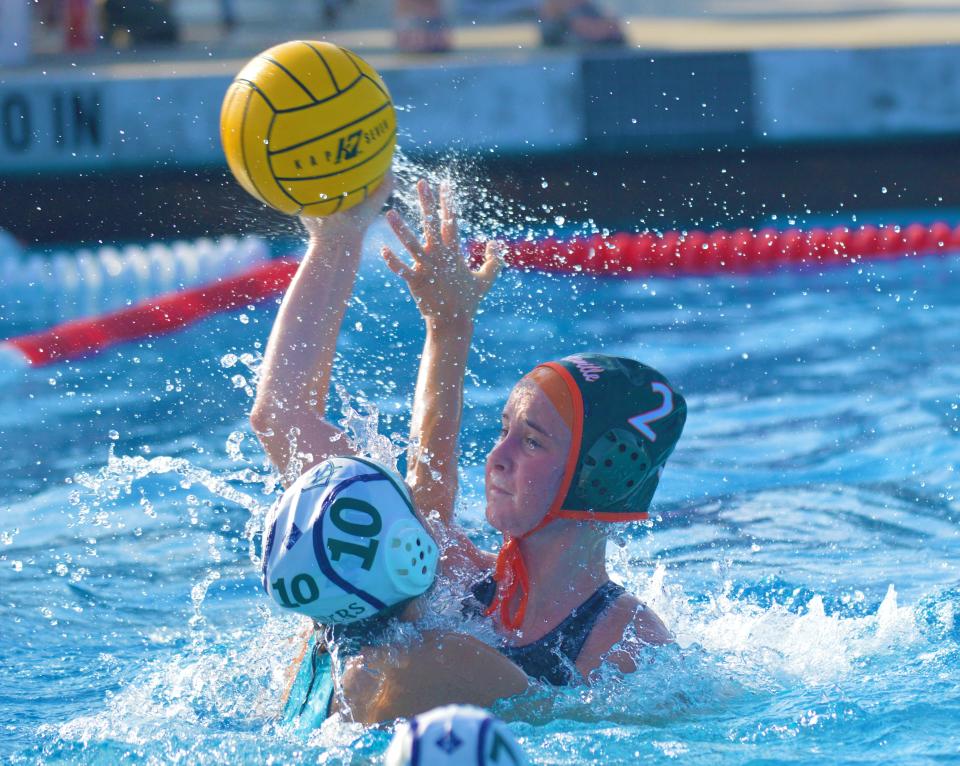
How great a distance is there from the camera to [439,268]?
8.82ft

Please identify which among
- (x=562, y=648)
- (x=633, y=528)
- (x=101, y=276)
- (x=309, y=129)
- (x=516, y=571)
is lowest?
(x=633, y=528)

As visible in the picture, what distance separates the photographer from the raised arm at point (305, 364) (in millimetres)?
2635

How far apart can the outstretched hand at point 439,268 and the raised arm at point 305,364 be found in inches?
4.9

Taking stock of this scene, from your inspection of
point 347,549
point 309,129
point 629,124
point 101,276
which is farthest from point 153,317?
point 347,549

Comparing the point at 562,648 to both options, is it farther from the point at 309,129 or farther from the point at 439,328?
the point at 309,129

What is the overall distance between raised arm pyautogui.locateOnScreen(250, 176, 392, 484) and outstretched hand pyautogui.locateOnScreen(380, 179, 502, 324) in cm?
12

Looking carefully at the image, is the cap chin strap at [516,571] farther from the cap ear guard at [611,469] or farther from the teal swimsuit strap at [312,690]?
the teal swimsuit strap at [312,690]

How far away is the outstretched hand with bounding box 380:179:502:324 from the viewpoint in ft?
8.73

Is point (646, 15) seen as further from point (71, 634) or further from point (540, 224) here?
point (71, 634)

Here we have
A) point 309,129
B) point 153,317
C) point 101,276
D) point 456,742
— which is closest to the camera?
point 456,742

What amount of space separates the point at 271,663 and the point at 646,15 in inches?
373

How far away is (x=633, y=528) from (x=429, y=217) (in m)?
1.72

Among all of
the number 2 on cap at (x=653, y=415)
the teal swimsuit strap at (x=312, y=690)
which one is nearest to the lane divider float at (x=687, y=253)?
the number 2 on cap at (x=653, y=415)

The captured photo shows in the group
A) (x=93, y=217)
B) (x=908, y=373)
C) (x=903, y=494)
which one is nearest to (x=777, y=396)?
(x=908, y=373)
